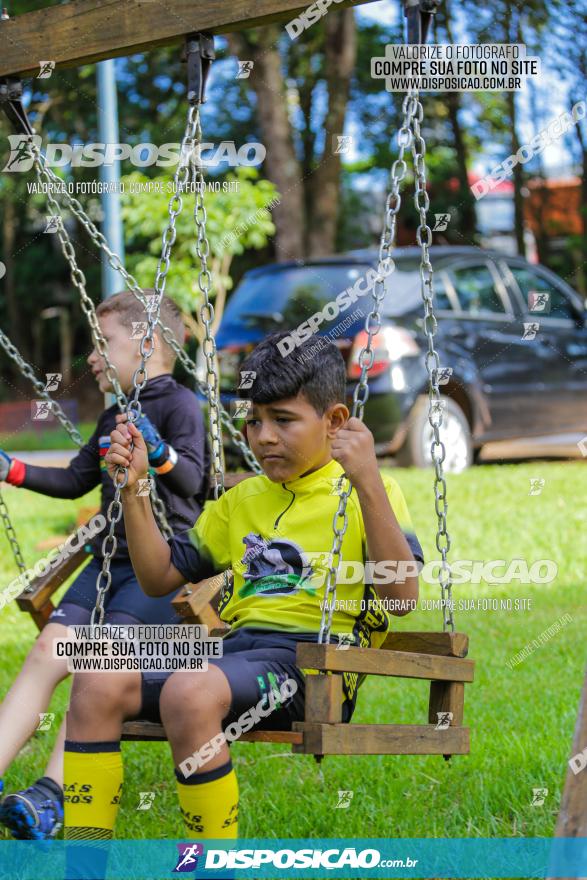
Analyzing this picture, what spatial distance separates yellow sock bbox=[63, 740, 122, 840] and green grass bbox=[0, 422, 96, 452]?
41.9 ft

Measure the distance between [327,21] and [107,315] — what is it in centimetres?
1033

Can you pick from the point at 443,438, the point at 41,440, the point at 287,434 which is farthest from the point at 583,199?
the point at 287,434

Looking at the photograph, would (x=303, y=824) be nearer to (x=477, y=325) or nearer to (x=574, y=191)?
(x=477, y=325)

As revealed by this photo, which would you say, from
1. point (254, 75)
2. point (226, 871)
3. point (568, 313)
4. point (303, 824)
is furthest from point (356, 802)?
point (254, 75)

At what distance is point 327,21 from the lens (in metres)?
13.1

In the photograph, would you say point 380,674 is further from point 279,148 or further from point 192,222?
point 279,148

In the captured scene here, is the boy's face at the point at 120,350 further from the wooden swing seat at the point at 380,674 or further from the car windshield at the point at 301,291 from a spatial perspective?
the car windshield at the point at 301,291

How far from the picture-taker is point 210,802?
257 centimetres

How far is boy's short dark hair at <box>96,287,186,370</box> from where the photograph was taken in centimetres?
381

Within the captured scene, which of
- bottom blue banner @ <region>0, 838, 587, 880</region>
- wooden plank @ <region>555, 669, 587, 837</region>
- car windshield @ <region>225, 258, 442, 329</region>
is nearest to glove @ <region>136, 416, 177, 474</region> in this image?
bottom blue banner @ <region>0, 838, 587, 880</region>

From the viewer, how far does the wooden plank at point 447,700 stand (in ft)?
9.41

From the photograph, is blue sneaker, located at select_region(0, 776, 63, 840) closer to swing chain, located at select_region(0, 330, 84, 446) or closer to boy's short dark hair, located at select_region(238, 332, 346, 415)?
swing chain, located at select_region(0, 330, 84, 446)

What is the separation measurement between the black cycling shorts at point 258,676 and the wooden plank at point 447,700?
230mm

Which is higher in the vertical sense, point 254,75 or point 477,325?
point 254,75
